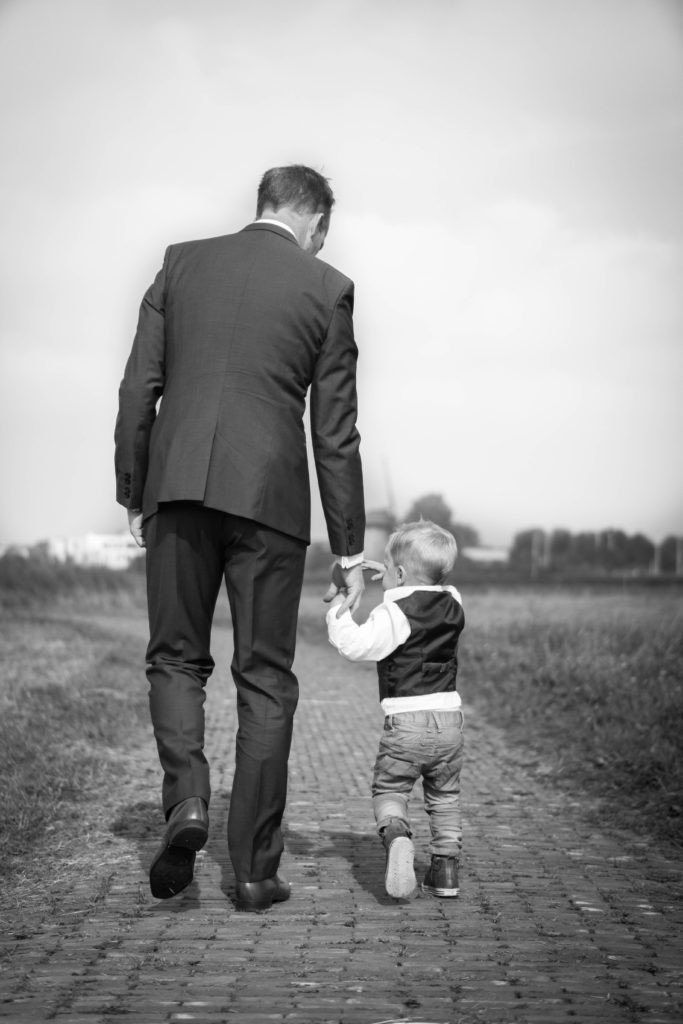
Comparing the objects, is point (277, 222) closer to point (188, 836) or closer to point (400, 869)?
point (188, 836)

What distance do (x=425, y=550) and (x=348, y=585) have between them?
365 mm

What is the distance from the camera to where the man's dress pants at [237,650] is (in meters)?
3.87

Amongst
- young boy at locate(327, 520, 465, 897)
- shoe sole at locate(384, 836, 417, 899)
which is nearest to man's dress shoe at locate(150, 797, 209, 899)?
shoe sole at locate(384, 836, 417, 899)

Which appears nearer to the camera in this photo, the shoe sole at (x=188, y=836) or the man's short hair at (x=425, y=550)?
the shoe sole at (x=188, y=836)

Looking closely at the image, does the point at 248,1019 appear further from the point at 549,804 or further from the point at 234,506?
the point at 549,804

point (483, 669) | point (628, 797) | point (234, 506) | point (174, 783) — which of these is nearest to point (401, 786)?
point (174, 783)

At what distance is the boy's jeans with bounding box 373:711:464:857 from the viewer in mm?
4160

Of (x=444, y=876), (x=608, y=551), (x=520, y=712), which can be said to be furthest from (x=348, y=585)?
(x=608, y=551)

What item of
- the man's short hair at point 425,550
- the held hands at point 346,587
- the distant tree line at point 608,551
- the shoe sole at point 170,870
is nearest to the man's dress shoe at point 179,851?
the shoe sole at point 170,870

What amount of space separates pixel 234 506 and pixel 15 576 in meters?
37.7

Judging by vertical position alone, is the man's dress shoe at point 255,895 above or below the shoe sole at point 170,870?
below

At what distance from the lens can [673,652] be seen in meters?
14.4

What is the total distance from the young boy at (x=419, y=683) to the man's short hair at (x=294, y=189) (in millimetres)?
1302

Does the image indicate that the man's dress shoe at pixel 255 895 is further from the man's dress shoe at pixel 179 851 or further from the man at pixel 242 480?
the man's dress shoe at pixel 179 851
